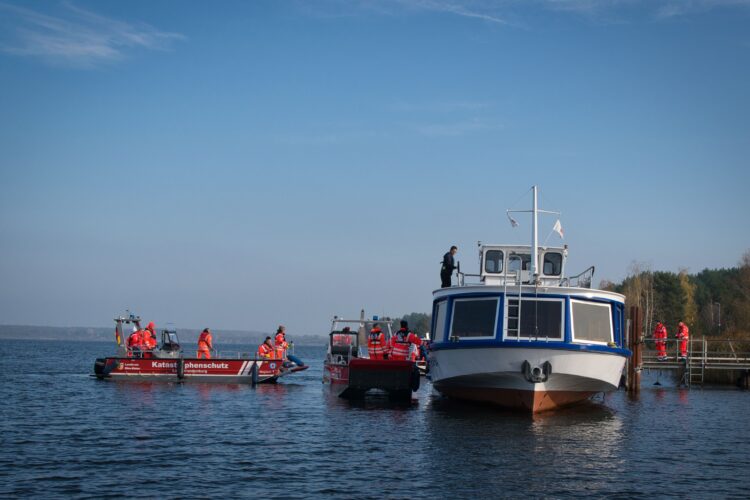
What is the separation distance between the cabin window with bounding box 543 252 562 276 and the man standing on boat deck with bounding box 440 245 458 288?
3.06 metres

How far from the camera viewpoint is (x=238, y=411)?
2561 centimetres

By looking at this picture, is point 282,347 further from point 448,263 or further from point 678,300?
point 678,300

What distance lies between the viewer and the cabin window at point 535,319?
2289 centimetres

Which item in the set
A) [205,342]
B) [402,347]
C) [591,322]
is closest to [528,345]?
[591,322]

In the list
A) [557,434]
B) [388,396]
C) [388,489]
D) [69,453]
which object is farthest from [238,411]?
[388,489]

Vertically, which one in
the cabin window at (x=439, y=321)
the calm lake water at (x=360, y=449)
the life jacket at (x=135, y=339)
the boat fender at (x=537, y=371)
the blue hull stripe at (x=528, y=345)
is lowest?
the calm lake water at (x=360, y=449)

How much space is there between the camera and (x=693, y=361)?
40.2 metres

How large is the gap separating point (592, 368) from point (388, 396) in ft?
29.7

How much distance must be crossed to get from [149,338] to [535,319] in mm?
19594

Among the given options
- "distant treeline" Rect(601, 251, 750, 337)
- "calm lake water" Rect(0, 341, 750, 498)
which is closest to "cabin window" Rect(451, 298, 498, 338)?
"calm lake water" Rect(0, 341, 750, 498)

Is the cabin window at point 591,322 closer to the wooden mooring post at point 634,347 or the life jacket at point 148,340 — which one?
the wooden mooring post at point 634,347

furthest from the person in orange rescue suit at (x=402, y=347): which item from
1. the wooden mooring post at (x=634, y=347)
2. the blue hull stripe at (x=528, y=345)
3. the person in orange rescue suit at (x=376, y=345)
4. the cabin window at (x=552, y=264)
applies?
the wooden mooring post at (x=634, y=347)

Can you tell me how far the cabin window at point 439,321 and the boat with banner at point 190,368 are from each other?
9163 mm

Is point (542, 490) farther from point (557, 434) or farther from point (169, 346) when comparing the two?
point (169, 346)
